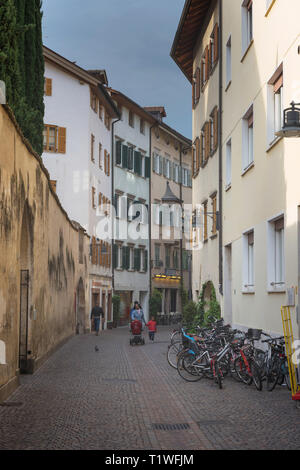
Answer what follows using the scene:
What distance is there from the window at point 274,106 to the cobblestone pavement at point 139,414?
5.28 meters

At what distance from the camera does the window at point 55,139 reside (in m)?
41.3

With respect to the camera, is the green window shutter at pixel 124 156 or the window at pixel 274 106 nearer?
the window at pixel 274 106

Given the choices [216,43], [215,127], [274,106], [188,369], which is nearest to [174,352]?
[188,369]

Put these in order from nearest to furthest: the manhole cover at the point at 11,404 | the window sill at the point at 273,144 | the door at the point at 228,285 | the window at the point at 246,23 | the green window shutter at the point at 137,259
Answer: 1. the manhole cover at the point at 11,404
2. the window sill at the point at 273,144
3. the window at the point at 246,23
4. the door at the point at 228,285
5. the green window shutter at the point at 137,259

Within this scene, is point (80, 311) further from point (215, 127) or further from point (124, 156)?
point (215, 127)

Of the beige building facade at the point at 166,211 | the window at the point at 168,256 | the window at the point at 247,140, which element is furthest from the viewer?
the window at the point at 168,256

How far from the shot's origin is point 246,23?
19.6 meters

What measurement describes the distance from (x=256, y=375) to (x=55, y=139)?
99.0 feet

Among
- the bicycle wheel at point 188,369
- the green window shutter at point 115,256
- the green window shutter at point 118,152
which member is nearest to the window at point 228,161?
the bicycle wheel at point 188,369

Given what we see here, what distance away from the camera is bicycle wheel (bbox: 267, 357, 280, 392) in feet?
42.5

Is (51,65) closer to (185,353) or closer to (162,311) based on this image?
(162,311)

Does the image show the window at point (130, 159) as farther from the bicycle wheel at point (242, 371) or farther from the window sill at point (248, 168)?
the bicycle wheel at point (242, 371)

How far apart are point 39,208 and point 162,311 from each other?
41.8 meters

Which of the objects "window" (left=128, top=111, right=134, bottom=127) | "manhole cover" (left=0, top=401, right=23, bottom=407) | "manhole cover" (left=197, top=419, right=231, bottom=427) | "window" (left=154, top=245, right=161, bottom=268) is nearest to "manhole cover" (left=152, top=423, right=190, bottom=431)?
"manhole cover" (left=197, top=419, right=231, bottom=427)
